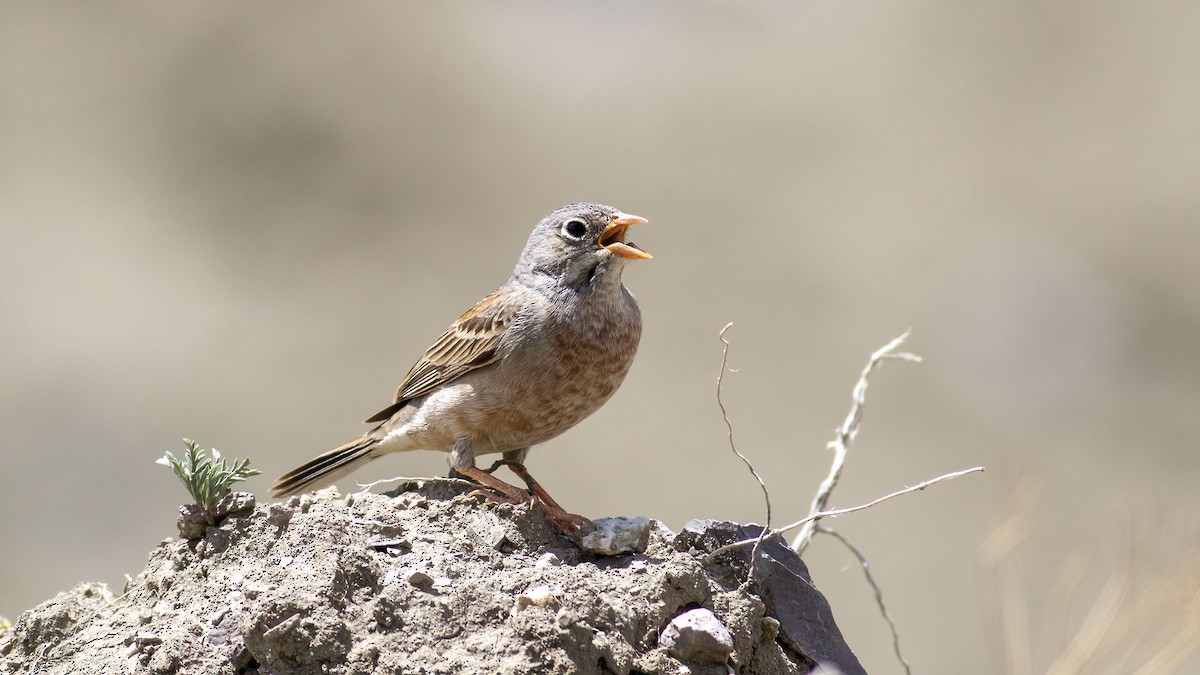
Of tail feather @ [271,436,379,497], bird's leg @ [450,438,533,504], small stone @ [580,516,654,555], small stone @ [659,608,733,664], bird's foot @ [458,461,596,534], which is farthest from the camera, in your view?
tail feather @ [271,436,379,497]

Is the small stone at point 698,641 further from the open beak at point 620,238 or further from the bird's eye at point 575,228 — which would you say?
the bird's eye at point 575,228

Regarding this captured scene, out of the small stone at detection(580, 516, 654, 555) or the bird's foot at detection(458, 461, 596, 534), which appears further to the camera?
the bird's foot at detection(458, 461, 596, 534)

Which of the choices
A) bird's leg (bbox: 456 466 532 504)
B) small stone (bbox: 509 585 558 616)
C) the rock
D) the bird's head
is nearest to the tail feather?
bird's leg (bbox: 456 466 532 504)

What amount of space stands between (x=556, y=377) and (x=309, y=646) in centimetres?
161

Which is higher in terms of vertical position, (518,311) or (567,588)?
(518,311)

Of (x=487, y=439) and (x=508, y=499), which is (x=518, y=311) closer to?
(x=487, y=439)

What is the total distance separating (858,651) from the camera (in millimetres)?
11586

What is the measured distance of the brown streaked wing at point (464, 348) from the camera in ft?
15.2

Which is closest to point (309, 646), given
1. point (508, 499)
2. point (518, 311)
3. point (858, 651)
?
point (508, 499)

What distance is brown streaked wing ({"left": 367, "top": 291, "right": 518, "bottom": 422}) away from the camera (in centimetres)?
463

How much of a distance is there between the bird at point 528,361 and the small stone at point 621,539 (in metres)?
0.61

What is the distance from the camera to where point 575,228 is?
15.7 feet

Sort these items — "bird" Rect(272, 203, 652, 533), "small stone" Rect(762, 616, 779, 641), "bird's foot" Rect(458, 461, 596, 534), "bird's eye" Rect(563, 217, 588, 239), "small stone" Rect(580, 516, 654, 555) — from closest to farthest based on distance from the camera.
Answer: "small stone" Rect(762, 616, 779, 641), "small stone" Rect(580, 516, 654, 555), "bird's foot" Rect(458, 461, 596, 534), "bird" Rect(272, 203, 652, 533), "bird's eye" Rect(563, 217, 588, 239)

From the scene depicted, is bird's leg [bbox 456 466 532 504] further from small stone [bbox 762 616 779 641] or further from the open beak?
the open beak
